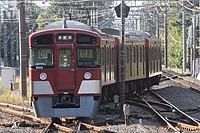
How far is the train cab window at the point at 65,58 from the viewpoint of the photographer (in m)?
13.4

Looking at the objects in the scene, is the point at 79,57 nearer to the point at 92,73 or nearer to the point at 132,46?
the point at 92,73

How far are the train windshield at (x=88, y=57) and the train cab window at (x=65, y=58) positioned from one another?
0.25 m

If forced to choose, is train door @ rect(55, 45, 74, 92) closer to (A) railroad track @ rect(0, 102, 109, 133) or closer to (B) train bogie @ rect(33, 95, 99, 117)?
(B) train bogie @ rect(33, 95, 99, 117)

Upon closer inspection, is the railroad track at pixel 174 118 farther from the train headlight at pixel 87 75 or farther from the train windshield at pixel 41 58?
the train windshield at pixel 41 58

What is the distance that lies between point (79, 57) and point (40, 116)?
1.80 m

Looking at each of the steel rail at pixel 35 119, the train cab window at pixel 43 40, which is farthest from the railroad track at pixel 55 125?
the train cab window at pixel 43 40

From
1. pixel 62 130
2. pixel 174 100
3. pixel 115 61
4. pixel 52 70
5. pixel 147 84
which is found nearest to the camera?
pixel 62 130

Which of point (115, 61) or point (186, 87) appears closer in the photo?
point (115, 61)

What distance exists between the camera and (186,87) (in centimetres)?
2525

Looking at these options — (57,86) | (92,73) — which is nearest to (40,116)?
(57,86)

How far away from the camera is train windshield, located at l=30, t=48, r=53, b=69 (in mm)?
13320

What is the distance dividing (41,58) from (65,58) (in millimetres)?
606

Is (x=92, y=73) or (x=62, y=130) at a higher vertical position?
(x=92, y=73)

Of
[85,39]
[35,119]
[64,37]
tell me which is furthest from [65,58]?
[35,119]
